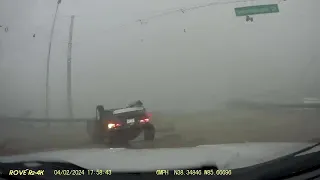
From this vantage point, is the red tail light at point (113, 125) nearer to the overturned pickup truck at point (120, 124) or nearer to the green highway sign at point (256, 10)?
the overturned pickup truck at point (120, 124)

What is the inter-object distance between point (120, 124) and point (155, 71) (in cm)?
60

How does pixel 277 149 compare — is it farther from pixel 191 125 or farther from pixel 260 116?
pixel 191 125

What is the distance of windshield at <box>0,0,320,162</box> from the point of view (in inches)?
142

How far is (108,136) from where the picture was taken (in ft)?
11.9

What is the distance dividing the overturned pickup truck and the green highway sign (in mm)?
1317

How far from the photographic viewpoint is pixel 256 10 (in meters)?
3.81

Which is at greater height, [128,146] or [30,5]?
[30,5]

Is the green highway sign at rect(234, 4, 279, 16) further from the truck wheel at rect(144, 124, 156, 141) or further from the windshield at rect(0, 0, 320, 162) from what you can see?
the truck wheel at rect(144, 124, 156, 141)

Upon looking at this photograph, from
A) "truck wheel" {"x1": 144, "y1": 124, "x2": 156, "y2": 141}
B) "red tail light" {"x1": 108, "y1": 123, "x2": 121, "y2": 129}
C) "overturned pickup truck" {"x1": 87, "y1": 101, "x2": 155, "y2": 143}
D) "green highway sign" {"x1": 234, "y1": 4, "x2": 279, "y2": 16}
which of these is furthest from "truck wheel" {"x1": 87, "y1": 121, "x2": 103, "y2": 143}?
"green highway sign" {"x1": 234, "y1": 4, "x2": 279, "y2": 16}

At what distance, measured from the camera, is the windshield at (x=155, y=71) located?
3.60 metres

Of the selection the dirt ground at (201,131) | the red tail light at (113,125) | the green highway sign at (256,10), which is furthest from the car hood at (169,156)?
the green highway sign at (256,10)

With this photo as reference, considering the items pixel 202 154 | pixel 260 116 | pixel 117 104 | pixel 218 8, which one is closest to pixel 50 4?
pixel 117 104

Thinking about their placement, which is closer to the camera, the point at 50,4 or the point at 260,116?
the point at 50,4

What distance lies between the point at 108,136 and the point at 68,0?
4.29 ft
